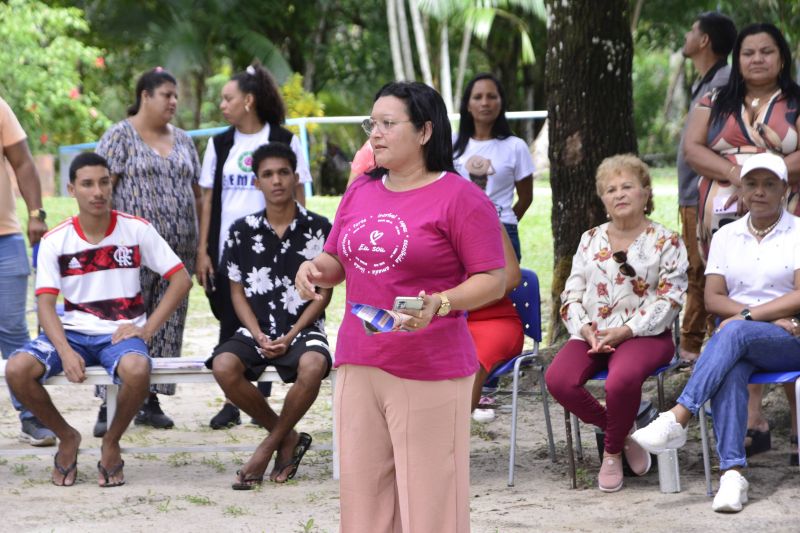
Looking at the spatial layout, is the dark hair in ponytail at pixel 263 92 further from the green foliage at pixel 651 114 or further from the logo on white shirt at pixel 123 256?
the green foliage at pixel 651 114

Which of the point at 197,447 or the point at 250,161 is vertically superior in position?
the point at 250,161

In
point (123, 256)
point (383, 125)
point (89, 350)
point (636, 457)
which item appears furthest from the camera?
point (123, 256)

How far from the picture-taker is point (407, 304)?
342 centimetres

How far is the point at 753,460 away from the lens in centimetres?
595

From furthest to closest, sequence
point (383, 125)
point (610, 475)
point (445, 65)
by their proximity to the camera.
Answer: point (445, 65)
point (610, 475)
point (383, 125)

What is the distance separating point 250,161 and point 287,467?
1772mm

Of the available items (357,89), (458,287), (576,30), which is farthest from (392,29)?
(458,287)

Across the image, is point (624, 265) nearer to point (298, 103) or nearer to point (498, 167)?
point (498, 167)

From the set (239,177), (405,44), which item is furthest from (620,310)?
(405,44)

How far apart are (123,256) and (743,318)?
2972mm

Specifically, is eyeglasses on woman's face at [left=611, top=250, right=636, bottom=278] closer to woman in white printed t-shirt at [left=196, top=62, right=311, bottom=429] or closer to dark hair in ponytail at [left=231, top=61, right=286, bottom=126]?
woman in white printed t-shirt at [left=196, top=62, right=311, bottom=429]

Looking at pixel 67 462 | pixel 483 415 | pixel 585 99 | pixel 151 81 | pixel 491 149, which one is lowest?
pixel 483 415

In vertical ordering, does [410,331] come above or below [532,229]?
above

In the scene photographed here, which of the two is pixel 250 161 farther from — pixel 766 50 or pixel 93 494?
pixel 766 50
